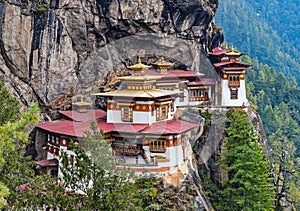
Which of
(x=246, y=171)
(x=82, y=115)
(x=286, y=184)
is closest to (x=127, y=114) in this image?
(x=82, y=115)

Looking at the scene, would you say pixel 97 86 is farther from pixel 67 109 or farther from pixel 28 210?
pixel 28 210

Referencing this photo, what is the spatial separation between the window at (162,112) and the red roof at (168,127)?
0.52 metres

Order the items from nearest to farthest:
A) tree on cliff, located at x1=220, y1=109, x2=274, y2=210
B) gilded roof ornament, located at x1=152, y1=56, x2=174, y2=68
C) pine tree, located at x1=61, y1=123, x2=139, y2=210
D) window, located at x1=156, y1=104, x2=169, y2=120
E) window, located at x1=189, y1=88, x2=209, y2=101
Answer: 1. pine tree, located at x1=61, y1=123, x2=139, y2=210
2. tree on cliff, located at x1=220, y1=109, x2=274, y2=210
3. window, located at x1=156, y1=104, x2=169, y2=120
4. gilded roof ornament, located at x1=152, y1=56, x2=174, y2=68
5. window, located at x1=189, y1=88, x2=209, y2=101

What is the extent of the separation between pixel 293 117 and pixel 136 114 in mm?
46131

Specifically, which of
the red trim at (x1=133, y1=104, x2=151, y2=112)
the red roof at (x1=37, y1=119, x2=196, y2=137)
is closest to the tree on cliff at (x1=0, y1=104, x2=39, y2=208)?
the red roof at (x1=37, y1=119, x2=196, y2=137)

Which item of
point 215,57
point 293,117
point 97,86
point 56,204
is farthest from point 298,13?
point 56,204

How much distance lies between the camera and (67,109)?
28.6m

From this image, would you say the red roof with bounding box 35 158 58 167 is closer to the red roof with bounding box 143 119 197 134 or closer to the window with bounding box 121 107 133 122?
the window with bounding box 121 107 133 122

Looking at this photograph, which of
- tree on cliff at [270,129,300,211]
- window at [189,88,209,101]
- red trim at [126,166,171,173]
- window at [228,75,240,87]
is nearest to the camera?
red trim at [126,166,171,173]

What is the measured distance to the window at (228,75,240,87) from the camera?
32906mm

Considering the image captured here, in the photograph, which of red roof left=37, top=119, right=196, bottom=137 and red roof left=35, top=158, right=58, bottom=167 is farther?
red roof left=35, top=158, right=58, bottom=167

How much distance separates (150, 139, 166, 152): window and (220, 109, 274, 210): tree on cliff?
14.0 ft

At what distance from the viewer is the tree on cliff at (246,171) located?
24484mm

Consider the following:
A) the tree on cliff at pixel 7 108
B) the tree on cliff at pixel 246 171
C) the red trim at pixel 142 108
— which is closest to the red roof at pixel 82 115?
the red trim at pixel 142 108
